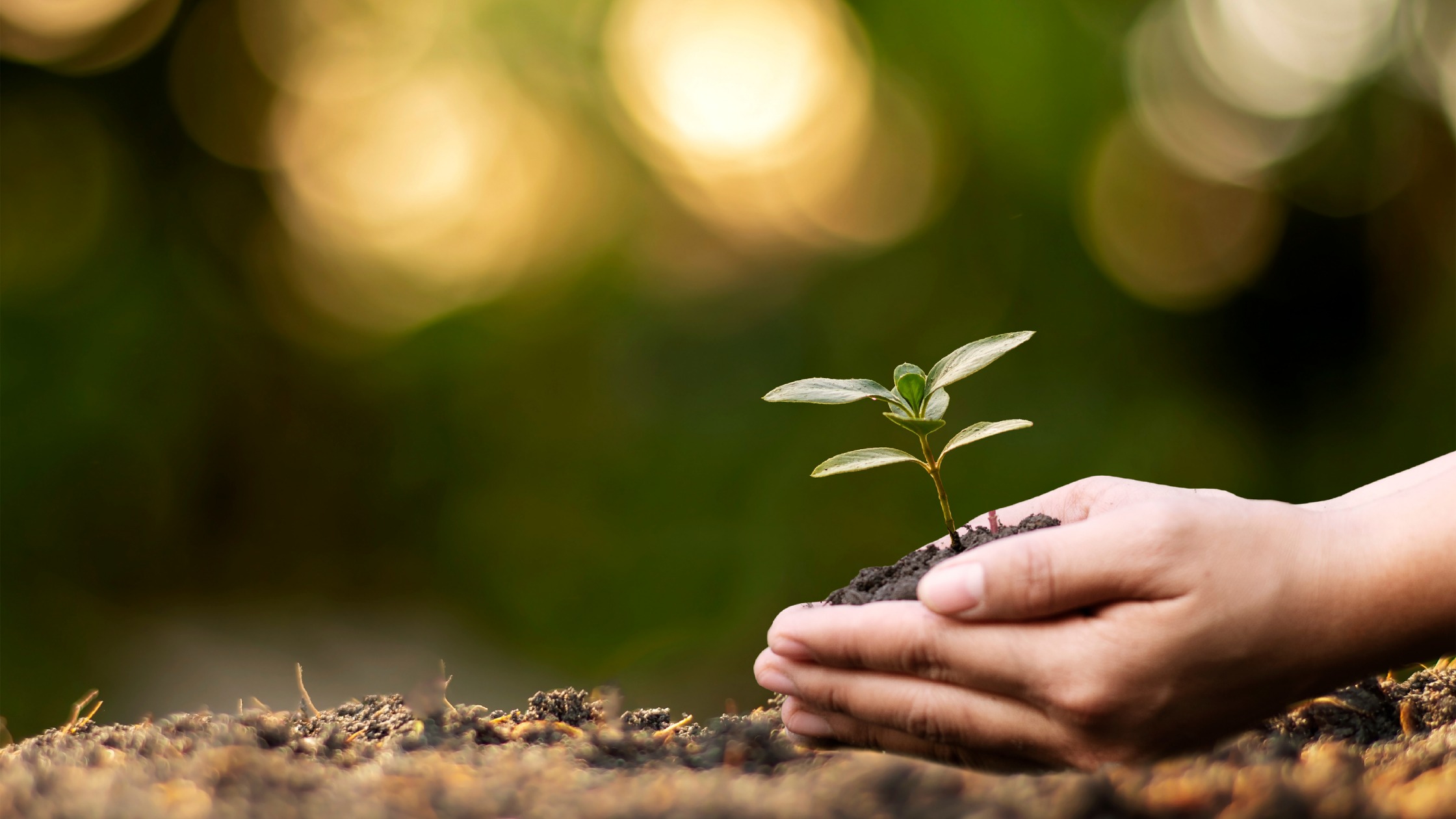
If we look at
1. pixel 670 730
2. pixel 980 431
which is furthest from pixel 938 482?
pixel 670 730

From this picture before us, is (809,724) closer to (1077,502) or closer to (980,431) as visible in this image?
(980,431)

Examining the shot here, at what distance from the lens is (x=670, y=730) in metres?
1.05

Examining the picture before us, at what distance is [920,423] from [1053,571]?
27 centimetres

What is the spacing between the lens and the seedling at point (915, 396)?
41.9 inches

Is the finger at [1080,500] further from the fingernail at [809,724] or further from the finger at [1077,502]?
the fingernail at [809,724]

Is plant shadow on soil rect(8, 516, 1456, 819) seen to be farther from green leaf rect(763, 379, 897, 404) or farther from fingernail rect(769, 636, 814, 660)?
green leaf rect(763, 379, 897, 404)

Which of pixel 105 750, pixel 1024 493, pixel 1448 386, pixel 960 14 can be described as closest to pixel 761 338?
pixel 1024 493

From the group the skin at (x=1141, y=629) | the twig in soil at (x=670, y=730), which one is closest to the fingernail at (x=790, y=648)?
the skin at (x=1141, y=629)

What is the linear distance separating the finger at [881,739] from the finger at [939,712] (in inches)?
0.5

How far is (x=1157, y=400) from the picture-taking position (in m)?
2.78

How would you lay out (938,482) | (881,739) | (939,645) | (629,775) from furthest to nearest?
(938,482)
(881,739)
(939,645)
(629,775)

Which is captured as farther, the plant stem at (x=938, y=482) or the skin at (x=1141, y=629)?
the plant stem at (x=938, y=482)

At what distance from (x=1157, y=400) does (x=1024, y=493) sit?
518 millimetres

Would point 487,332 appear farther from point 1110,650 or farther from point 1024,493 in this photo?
point 1110,650
